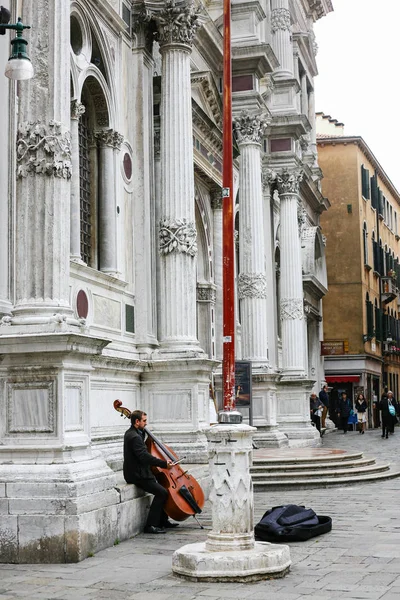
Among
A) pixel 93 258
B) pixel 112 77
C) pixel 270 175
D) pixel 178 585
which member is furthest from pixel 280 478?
pixel 270 175

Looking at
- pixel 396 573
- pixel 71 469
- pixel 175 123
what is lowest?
pixel 396 573

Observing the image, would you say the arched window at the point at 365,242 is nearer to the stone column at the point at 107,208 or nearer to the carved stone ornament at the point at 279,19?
the carved stone ornament at the point at 279,19

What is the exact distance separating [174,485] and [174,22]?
844 centimetres

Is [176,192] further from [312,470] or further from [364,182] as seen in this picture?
[364,182]

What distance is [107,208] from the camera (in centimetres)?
1523

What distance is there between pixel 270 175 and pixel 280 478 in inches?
490

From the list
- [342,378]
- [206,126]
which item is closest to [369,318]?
[342,378]

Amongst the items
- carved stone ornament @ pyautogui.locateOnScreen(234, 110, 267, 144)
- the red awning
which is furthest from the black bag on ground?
the red awning

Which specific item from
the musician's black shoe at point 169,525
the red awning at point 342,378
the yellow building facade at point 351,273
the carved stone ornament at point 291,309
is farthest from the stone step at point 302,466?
the red awning at point 342,378

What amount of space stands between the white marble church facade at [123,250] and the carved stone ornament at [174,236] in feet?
0.11

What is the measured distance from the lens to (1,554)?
9523mm

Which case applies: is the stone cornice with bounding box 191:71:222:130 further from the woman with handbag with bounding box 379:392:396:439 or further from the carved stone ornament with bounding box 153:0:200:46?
the woman with handbag with bounding box 379:392:396:439

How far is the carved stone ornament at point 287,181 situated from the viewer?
90.7 ft

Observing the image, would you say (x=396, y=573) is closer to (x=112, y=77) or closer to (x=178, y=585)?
(x=178, y=585)
